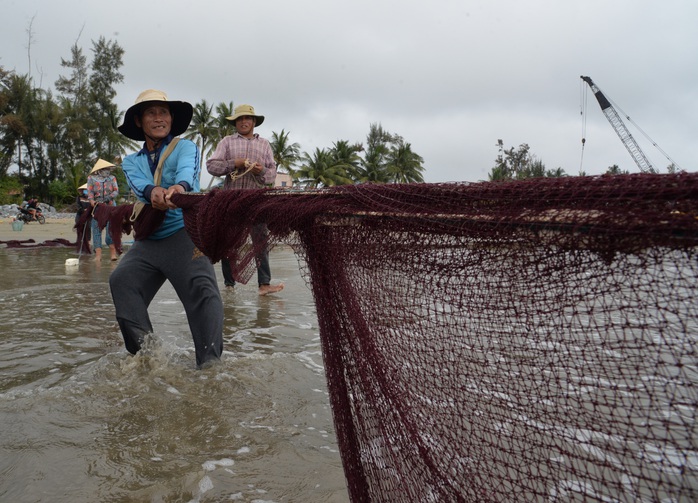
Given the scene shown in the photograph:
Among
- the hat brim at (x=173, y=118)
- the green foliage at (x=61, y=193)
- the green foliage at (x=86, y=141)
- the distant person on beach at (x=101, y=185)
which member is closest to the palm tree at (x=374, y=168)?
the green foliage at (x=86, y=141)

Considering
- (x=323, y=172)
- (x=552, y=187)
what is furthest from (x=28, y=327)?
(x=323, y=172)

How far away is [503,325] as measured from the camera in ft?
4.71

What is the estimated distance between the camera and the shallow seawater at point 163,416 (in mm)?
2295

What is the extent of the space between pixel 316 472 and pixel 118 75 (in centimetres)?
6159

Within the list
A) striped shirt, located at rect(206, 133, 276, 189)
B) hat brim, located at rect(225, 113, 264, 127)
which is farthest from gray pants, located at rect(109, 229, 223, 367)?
hat brim, located at rect(225, 113, 264, 127)

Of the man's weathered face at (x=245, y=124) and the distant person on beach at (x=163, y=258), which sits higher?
the man's weathered face at (x=245, y=124)

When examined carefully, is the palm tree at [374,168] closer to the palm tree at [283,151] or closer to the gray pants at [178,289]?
the palm tree at [283,151]

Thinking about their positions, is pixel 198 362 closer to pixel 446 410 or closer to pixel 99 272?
pixel 446 410

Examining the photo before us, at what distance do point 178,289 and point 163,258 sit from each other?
23cm

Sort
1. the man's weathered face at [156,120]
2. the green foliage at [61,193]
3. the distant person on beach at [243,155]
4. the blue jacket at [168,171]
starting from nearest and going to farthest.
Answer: the blue jacket at [168,171] < the man's weathered face at [156,120] < the distant person on beach at [243,155] < the green foliage at [61,193]

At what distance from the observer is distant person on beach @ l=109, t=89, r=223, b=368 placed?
345 centimetres

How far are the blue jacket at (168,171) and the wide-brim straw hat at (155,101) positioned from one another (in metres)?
0.21

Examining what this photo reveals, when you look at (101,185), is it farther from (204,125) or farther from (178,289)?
(204,125)

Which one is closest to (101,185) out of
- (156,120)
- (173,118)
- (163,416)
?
(173,118)
